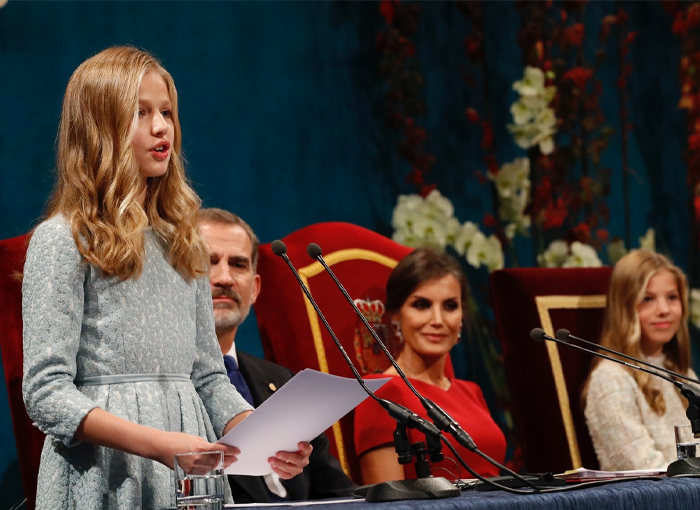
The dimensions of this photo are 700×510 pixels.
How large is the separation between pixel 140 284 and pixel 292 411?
449 mm

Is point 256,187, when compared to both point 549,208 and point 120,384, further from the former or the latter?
point 120,384

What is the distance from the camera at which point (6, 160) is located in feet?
8.95

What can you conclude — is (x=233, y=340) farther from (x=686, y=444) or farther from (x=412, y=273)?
(x=686, y=444)

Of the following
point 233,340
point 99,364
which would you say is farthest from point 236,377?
point 99,364

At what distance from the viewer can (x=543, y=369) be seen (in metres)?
2.89

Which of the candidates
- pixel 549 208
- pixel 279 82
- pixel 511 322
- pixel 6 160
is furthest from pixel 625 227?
pixel 6 160

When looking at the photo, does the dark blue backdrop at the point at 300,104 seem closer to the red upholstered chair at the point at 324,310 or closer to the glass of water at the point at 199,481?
the red upholstered chair at the point at 324,310

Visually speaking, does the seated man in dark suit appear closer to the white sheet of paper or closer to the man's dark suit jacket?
the man's dark suit jacket

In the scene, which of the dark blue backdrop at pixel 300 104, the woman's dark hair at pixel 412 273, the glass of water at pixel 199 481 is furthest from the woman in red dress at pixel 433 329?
the glass of water at pixel 199 481

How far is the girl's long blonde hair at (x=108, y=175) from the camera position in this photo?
1672 millimetres

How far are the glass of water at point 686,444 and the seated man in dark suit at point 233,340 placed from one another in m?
0.92

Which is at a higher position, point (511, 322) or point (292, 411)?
point (511, 322)

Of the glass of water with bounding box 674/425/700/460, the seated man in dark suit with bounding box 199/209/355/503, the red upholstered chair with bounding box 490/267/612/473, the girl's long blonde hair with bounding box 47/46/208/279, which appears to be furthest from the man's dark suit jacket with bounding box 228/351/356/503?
the glass of water with bounding box 674/425/700/460

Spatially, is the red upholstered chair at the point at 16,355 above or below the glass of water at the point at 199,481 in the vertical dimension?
above
